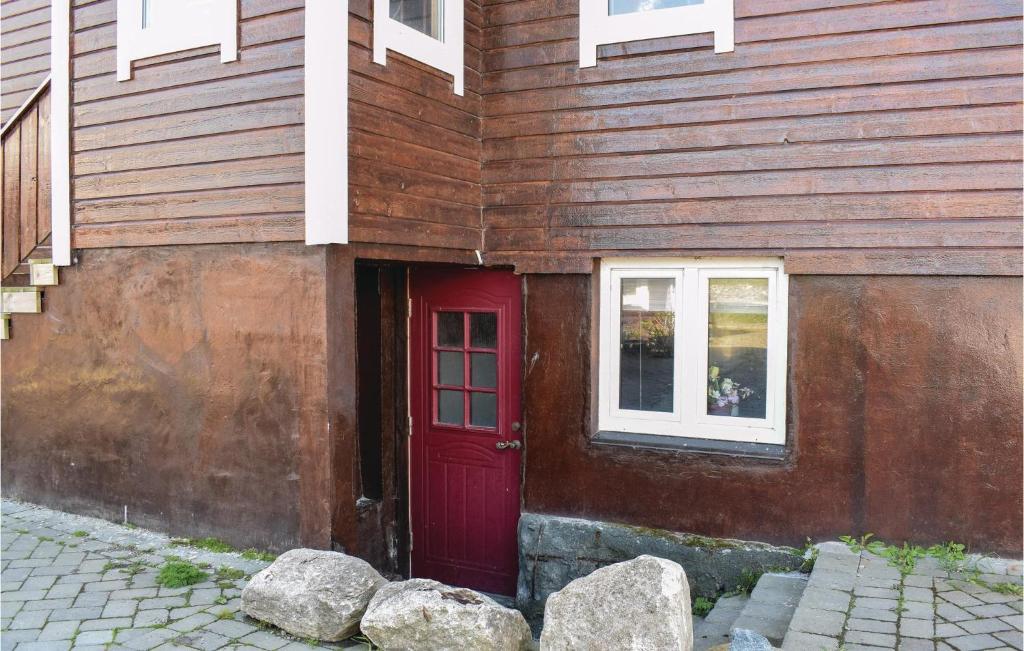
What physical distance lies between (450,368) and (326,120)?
250cm

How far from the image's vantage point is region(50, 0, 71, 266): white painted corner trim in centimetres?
666

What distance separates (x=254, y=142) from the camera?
5715 mm

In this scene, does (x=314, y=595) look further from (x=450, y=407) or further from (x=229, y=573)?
(x=450, y=407)

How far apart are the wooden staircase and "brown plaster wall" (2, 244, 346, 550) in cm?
15

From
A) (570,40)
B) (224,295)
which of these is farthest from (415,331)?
(570,40)

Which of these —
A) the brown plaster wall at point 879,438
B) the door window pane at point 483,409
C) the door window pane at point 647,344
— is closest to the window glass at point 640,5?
the door window pane at point 647,344

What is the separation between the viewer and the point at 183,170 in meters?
6.11

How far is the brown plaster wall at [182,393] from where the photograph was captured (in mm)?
5641

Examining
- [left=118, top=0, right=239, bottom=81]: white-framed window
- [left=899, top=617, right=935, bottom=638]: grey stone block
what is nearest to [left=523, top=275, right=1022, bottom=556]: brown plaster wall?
[left=899, top=617, right=935, bottom=638]: grey stone block

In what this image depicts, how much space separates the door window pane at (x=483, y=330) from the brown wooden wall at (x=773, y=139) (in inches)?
22.1

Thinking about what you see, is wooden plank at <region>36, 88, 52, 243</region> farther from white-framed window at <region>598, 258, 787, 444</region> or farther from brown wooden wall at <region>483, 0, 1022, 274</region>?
white-framed window at <region>598, 258, 787, 444</region>

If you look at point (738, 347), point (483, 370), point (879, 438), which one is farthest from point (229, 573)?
point (879, 438)

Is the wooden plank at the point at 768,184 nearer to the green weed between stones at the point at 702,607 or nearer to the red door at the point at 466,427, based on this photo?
the red door at the point at 466,427

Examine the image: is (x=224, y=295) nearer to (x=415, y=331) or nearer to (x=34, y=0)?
(x=415, y=331)
